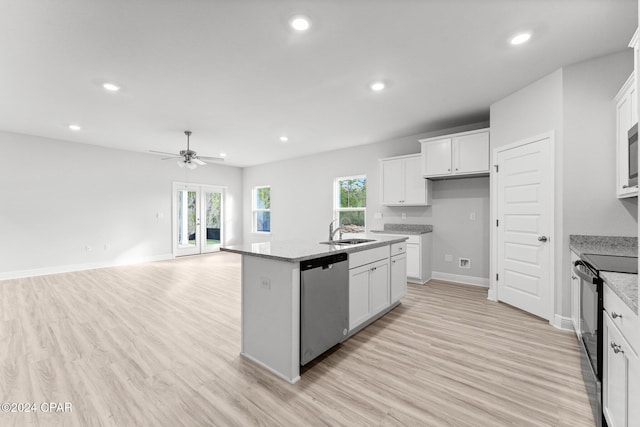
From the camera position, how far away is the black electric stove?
1.62 metres

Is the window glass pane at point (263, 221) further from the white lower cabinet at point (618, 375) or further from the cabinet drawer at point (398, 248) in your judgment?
the white lower cabinet at point (618, 375)

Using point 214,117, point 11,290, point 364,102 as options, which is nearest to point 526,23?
point 364,102

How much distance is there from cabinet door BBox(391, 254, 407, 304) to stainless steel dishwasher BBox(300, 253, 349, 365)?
1.04 meters

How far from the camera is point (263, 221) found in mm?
8461

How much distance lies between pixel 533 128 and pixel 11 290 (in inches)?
303

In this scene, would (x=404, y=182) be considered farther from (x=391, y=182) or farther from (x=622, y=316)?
(x=622, y=316)

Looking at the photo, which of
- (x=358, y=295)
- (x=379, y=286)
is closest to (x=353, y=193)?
(x=379, y=286)

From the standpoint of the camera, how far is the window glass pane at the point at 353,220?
20.1 ft

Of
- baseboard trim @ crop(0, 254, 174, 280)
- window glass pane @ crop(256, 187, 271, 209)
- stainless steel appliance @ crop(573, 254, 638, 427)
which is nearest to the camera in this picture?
stainless steel appliance @ crop(573, 254, 638, 427)

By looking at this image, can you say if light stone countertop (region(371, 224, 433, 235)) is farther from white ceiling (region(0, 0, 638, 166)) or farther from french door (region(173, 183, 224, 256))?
french door (region(173, 183, 224, 256))

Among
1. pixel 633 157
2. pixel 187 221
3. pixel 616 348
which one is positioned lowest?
pixel 616 348

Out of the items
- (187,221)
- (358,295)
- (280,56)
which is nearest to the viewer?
(280,56)

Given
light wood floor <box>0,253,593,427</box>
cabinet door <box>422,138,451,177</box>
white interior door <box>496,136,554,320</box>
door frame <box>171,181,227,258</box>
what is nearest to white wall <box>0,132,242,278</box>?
door frame <box>171,181,227,258</box>

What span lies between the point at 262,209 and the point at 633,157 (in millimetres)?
7592
